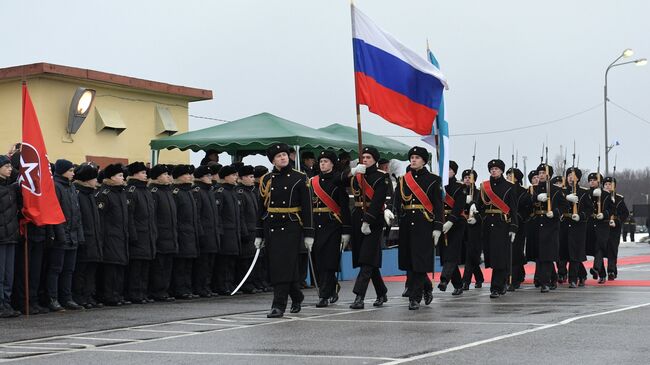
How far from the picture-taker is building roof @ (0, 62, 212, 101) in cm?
2217

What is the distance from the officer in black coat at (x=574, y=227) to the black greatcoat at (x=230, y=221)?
545cm

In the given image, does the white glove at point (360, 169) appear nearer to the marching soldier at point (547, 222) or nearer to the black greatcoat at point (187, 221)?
the black greatcoat at point (187, 221)

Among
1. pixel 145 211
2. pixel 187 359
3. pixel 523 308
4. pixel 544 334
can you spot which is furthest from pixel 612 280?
pixel 187 359

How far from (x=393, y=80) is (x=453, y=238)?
2700mm

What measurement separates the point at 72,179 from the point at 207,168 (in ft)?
9.12

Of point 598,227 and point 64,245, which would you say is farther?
point 598,227

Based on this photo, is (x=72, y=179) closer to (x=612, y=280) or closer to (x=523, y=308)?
(x=523, y=308)

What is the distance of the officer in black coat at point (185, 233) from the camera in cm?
1652

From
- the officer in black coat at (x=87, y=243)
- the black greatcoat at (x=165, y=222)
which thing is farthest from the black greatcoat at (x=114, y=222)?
the black greatcoat at (x=165, y=222)

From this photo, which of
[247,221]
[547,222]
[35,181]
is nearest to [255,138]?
[247,221]

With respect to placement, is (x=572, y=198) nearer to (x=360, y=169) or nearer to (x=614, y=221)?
(x=614, y=221)

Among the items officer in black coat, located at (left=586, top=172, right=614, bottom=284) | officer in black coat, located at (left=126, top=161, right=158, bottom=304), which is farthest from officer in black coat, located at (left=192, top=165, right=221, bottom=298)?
officer in black coat, located at (left=586, top=172, right=614, bottom=284)

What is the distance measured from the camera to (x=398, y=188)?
1463cm

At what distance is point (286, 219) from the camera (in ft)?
44.0
